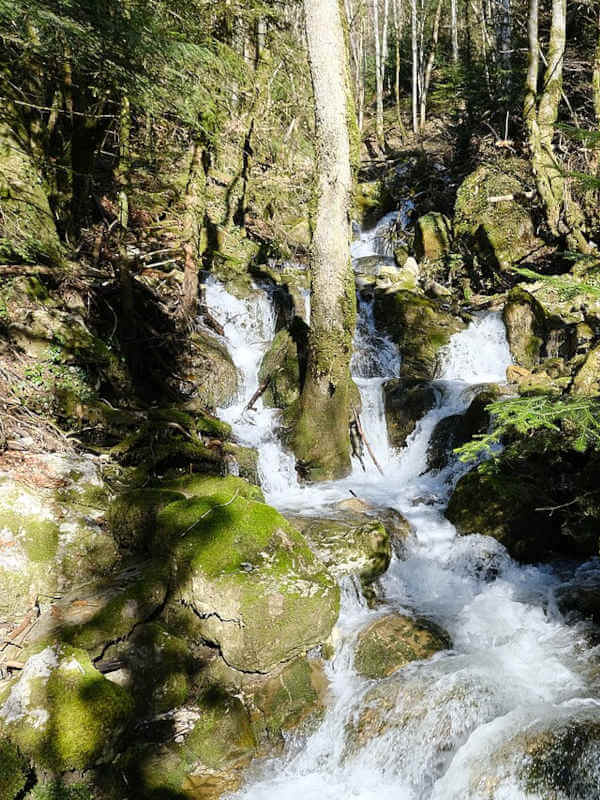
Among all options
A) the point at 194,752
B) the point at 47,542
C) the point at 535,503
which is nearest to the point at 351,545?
the point at 535,503

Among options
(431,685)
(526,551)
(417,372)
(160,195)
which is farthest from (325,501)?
(160,195)

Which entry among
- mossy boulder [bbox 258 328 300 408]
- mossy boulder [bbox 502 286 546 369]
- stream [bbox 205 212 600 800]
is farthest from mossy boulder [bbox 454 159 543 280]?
stream [bbox 205 212 600 800]

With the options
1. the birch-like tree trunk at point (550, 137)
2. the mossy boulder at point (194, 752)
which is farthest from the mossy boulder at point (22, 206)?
the birch-like tree trunk at point (550, 137)

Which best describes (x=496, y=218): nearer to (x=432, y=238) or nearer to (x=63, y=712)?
(x=432, y=238)

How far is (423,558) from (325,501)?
1.59m

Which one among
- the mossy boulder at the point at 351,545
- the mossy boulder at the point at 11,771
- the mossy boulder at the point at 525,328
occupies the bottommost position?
the mossy boulder at the point at 11,771

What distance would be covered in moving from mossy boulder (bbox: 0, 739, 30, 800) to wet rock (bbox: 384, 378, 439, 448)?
714 cm

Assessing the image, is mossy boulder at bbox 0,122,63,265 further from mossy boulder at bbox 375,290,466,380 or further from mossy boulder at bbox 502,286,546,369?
mossy boulder at bbox 502,286,546,369

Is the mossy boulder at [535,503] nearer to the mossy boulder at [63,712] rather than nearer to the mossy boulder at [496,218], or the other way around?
the mossy boulder at [63,712]

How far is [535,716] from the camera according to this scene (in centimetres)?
367

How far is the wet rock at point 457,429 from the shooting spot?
817 cm

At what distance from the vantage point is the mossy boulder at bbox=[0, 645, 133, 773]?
3.03 meters

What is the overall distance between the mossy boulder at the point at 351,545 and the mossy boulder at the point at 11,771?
10.1 feet

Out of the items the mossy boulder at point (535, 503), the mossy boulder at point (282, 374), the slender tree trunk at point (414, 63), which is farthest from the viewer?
the slender tree trunk at point (414, 63)
